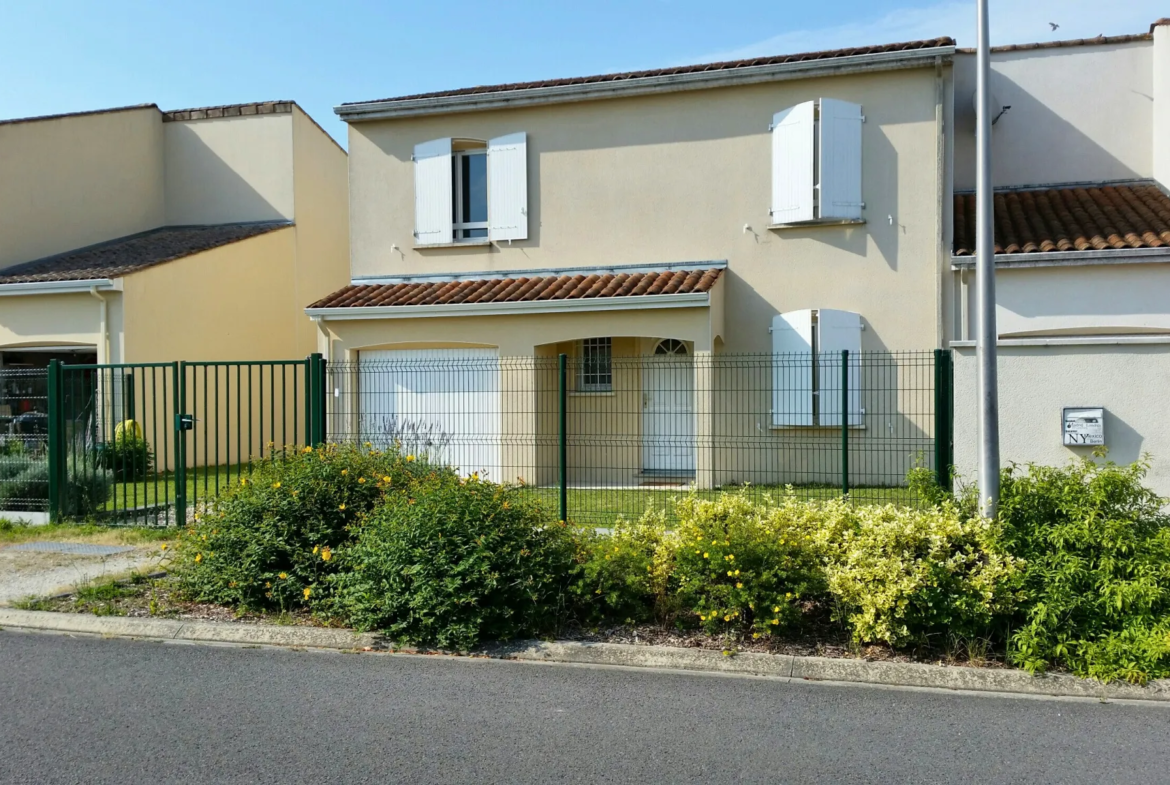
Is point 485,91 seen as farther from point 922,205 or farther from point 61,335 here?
point 61,335

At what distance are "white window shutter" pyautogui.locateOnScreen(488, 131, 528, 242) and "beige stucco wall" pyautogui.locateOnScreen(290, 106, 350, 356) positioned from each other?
6.96 m

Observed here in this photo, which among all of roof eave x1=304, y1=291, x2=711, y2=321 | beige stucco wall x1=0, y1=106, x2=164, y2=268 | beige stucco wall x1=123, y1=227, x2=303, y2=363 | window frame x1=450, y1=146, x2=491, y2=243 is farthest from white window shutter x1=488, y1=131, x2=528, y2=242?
beige stucco wall x1=0, y1=106, x2=164, y2=268

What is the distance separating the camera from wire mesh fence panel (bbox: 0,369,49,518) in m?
11.4

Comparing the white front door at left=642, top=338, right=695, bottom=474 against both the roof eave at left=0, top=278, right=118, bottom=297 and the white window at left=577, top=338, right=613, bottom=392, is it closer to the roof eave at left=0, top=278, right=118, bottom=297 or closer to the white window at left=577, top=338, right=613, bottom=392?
the white window at left=577, top=338, right=613, bottom=392

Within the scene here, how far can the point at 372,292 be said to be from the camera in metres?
15.8

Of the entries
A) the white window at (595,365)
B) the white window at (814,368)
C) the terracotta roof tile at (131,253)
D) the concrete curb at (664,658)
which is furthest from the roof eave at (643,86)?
the concrete curb at (664,658)

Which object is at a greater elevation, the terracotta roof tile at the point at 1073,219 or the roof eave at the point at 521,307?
the terracotta roof tile at the point at 1073,219

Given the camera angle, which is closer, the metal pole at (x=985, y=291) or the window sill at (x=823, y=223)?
the metal pole at (x=985, y=291)

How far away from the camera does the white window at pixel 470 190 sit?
1583 centimetres

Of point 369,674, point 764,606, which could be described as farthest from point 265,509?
point 764,606

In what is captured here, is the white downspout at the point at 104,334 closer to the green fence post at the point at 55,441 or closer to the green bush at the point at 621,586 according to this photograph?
the green fence post at the point at 55,441

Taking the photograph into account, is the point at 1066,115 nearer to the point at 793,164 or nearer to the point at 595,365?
the point at 793,164

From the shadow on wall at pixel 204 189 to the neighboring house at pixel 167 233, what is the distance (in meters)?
0.03

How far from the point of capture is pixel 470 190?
16.5m
